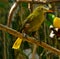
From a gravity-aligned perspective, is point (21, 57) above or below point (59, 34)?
below

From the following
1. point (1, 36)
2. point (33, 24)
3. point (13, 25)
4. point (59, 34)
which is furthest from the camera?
point (1, 36)

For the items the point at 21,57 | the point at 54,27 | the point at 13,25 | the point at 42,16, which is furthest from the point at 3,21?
the point at 54,27

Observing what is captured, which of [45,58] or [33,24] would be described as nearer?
[33,24]

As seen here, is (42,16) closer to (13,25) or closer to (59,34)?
(59,34)

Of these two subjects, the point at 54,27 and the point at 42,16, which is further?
the point at 42,16

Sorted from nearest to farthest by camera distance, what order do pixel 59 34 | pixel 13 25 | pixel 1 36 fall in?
pixel 59 34, pixel 13 25, pixel 1 36

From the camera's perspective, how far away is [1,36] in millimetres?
1826

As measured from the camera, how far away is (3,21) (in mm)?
1770

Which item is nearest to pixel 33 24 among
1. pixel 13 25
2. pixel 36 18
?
pixel 36 18

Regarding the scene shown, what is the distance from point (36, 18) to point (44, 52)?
0.53 meters

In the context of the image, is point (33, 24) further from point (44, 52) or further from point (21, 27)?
point (44, 52)

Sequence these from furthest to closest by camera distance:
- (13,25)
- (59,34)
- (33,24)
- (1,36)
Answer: (1,36) → (13,25) → (33,24) → (59,34)

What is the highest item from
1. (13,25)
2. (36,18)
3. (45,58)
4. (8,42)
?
(36,18)

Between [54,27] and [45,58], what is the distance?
24.2 inches
